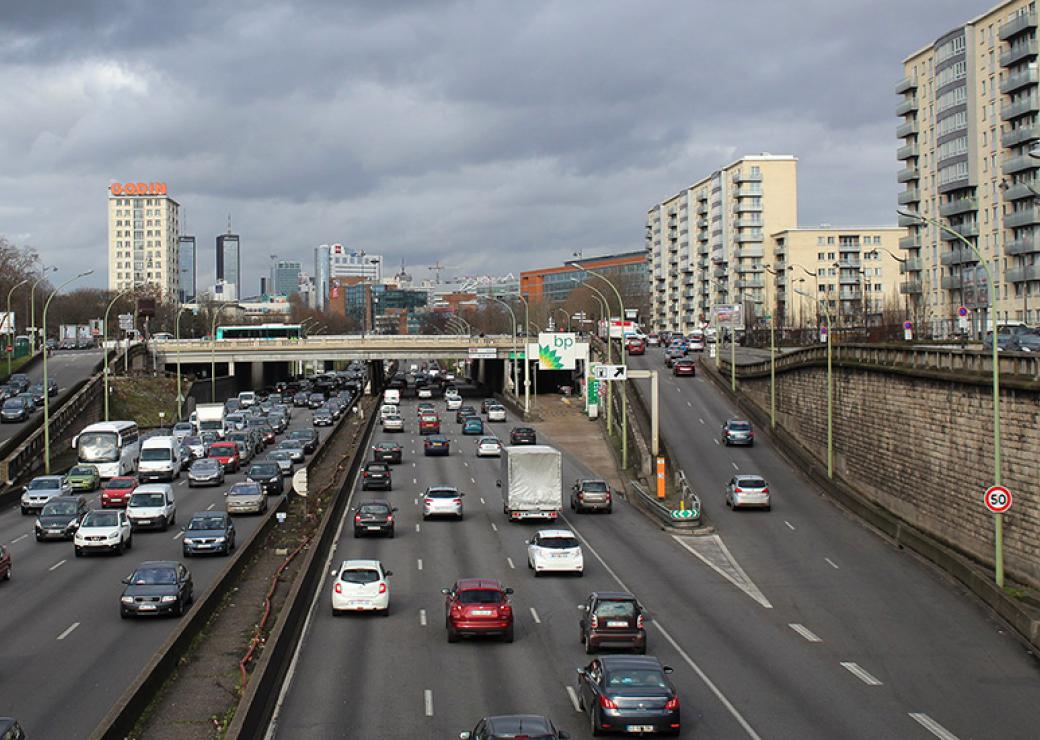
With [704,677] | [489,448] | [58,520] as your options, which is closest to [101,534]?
[58,520]

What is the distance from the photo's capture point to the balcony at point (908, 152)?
4109 inches

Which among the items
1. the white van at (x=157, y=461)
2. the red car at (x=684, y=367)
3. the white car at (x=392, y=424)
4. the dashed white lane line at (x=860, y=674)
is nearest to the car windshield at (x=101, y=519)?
the white van at (x=157, y=461)

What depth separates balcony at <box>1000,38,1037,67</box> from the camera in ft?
275

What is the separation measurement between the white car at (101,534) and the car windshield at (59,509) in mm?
3943

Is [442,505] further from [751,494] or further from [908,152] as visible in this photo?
[908,152]

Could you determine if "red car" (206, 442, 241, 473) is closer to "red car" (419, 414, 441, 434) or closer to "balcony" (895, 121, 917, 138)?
"red car" (419, 414, 441, 434)

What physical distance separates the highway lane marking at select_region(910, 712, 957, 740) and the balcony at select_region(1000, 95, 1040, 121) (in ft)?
242

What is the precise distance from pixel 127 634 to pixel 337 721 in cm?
869

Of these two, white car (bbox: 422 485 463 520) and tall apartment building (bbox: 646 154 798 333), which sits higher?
tall apartment building (bbox: 646 154 798 333)

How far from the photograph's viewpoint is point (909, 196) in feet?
344

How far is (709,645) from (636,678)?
317 inches

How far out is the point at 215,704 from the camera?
65.1 ft

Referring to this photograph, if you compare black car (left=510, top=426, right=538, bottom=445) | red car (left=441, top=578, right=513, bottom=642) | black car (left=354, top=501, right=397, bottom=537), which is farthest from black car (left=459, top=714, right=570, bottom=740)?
black car (left=510, top=426, right=538, bottom=445)

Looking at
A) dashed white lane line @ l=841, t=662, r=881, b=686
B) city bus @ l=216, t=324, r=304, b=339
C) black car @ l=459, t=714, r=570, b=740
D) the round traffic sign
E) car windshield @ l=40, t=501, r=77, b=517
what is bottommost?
dashed white lane line @ l=841, t=662, r=881, b=686
